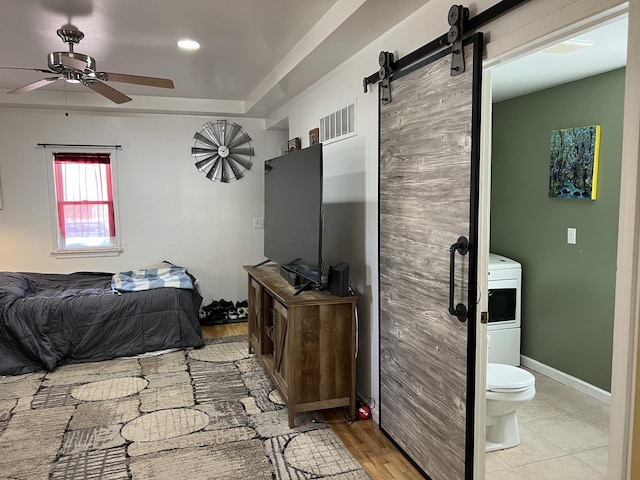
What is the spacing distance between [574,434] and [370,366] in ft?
4.19

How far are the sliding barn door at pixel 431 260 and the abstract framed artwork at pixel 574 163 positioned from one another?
66.2 inches

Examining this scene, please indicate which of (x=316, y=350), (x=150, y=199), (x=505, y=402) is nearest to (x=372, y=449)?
(x=316, y=350)

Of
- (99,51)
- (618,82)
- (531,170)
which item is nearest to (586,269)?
(531,170)

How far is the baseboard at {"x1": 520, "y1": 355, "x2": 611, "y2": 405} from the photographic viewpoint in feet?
11.1

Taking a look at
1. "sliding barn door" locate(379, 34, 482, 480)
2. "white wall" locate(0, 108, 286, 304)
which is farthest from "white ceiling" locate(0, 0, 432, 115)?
"white wall" locate(0, 108, 286, 304)

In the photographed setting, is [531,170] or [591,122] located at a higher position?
[591,122]

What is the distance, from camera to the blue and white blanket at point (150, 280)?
178 inches

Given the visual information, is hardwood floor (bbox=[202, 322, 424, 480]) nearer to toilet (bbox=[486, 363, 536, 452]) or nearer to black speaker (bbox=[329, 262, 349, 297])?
toilet (bbox=[486, 363, 536, 452])

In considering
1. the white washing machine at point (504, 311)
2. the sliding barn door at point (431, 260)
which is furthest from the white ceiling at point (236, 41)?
the white washing machine at point (504, 311)

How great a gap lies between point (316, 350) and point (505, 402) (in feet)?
3.62

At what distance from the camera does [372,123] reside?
296 centimetres

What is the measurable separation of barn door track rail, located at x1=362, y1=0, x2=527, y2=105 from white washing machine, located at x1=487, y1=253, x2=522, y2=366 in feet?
6.52

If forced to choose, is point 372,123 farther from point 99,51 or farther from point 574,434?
point 574,434

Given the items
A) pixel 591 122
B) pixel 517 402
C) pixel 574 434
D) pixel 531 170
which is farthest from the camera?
pixel 531 170
